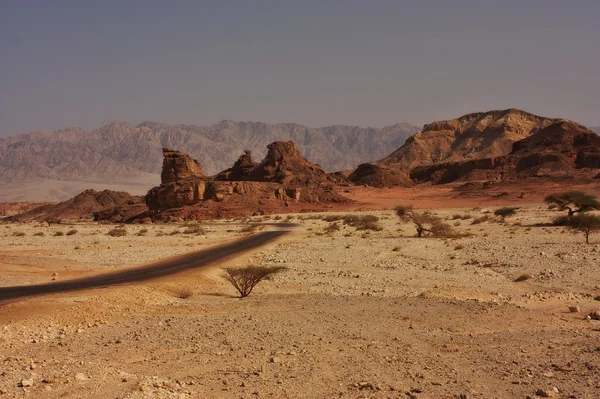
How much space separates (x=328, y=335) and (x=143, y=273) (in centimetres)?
1385

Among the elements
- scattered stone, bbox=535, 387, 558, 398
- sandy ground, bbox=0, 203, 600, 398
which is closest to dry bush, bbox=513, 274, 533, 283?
sandy ground, bbox=0, 203, 600, 398

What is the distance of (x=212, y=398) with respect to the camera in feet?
28.6

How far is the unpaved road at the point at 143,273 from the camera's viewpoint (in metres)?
19.9

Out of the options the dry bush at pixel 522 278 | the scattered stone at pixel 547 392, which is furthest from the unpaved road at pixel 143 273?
the scattered stone at pixel 547 392

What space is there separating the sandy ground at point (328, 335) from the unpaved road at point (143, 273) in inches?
67.1

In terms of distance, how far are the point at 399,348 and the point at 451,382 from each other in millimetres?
1998

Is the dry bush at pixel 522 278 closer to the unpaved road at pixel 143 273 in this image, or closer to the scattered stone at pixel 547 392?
the scattered stone at pixel 547 392

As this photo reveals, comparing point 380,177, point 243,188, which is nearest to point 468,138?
point 380,177

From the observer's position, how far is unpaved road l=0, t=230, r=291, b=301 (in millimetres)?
19906

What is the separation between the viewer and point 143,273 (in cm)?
2419

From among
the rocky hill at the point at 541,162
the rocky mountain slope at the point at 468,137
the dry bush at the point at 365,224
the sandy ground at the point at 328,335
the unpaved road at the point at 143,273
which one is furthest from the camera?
the rocky mountain slope at the point at 468,137

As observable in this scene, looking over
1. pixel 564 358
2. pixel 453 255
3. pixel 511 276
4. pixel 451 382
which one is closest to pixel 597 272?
pixel 511 276

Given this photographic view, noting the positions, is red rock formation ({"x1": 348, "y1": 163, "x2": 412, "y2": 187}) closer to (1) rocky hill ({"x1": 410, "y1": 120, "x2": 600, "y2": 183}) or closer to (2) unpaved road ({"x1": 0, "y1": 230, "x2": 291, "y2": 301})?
(1) rocky hill ({"x1": 410, "y1": 120, "x2": 600, "y2": 183})

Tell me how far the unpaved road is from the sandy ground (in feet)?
5.59
